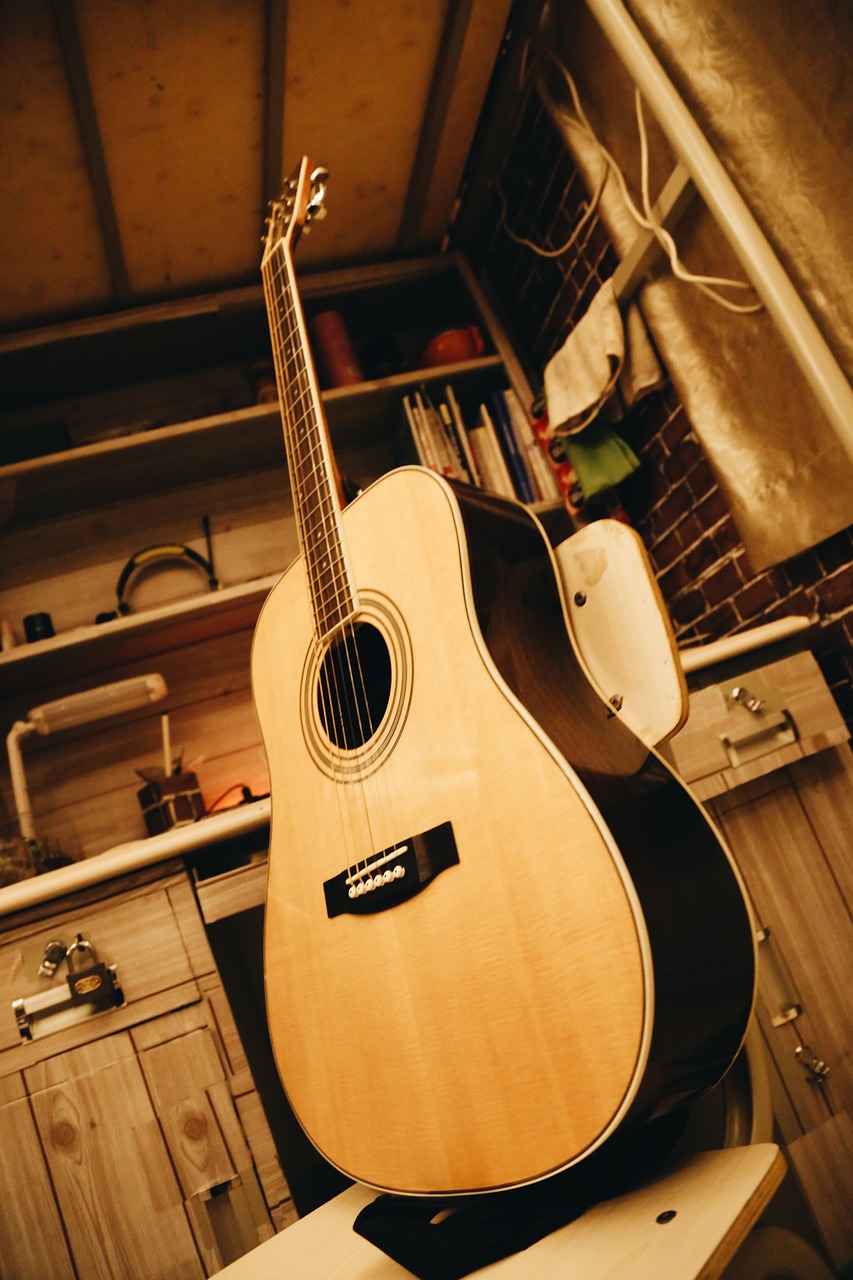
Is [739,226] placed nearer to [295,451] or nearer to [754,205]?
[754,205]

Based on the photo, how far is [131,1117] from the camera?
107 centimetres

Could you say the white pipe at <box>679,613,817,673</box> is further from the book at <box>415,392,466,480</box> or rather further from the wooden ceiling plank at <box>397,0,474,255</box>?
the wooden ceiling plank at <box>397,0,474,255</box>

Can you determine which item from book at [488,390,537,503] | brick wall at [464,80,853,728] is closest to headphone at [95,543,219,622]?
book at [488,390,537,503]

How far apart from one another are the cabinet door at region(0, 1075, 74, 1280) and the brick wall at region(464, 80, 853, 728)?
1.54 meters

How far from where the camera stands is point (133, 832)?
196cm

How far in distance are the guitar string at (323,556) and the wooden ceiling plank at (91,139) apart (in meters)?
0.73

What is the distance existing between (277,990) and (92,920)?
443 millimetres

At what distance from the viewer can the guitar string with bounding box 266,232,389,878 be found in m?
0.93

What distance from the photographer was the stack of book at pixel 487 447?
200 centimetres

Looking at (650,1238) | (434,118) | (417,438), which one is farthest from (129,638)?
(650,1238)

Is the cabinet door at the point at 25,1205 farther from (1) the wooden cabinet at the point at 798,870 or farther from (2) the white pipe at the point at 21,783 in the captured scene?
(1) the wooden cabinet at the point at 798,870

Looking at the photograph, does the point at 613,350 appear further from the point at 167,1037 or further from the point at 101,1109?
the point at 101,1109

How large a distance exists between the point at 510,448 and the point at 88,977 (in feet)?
5.13

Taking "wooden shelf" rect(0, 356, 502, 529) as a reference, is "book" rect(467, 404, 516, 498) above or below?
below
